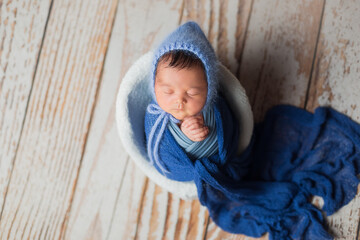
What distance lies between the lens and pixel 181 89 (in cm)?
80

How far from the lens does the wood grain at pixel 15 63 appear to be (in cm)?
116

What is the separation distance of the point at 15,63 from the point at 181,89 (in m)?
0.68

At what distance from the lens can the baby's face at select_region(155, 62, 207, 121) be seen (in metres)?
0.80

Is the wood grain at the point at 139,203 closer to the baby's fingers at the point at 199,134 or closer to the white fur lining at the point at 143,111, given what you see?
the white fur lining at the point at 143,111

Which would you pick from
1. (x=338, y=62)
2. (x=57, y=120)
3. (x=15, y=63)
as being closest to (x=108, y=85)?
(x=57, y=120)

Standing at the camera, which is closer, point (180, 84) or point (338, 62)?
point (180, 84)

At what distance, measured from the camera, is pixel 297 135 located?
3.73 ft

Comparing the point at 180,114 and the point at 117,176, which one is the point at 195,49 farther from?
the point at 117,176

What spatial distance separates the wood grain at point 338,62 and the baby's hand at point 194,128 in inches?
18.1

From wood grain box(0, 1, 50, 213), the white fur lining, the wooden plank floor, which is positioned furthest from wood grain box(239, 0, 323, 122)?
wood grain box(0, 1, 50, 213)

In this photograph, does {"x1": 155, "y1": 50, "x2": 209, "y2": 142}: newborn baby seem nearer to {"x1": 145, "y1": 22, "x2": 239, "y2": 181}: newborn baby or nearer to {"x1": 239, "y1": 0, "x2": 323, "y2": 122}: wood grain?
{"x1": 145, "y1": 22, "x2": 239, "y2": 181}: newborn baby

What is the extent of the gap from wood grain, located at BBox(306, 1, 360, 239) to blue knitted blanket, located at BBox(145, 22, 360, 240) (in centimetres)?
5

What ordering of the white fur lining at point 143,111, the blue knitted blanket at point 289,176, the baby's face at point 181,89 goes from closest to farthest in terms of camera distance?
1. the baby's face at point 181,89
2. the white fur lining at point 143,111
3. the blue knitted blanket at point 289,176

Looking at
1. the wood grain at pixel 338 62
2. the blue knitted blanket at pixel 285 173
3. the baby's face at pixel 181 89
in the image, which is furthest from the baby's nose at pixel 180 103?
the wood grain at pixel 338 62
